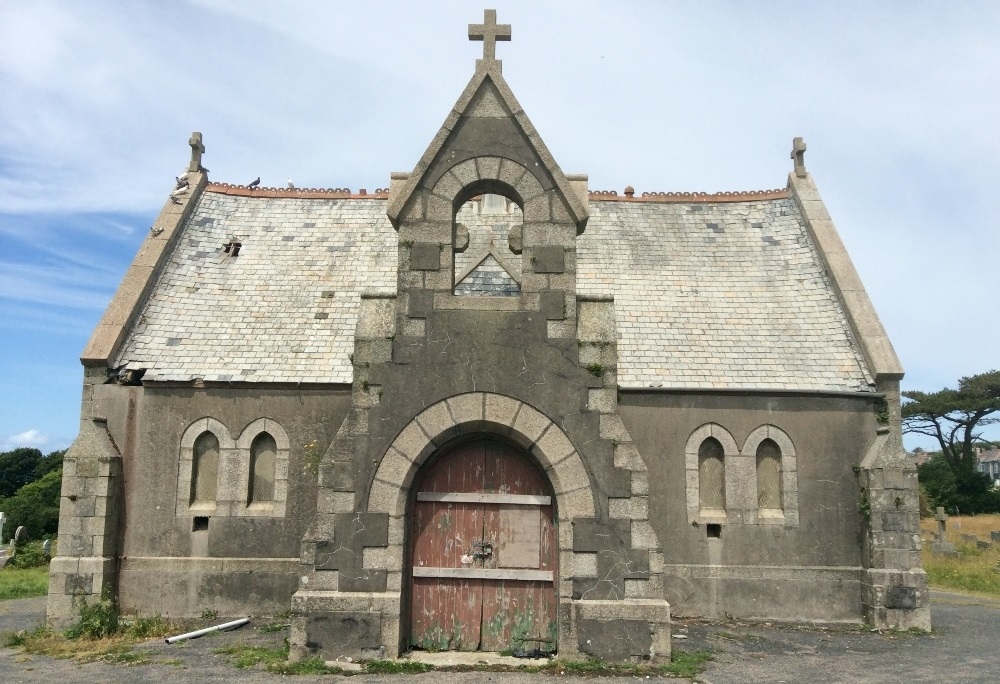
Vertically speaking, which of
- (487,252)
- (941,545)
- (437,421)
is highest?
(487,252)

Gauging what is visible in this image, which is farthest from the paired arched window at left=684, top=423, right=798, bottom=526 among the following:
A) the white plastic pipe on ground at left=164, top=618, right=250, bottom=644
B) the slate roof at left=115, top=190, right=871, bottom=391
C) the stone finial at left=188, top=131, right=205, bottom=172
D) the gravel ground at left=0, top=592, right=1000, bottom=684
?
the stone finial at left=188, top=131, right=205, bottom=172

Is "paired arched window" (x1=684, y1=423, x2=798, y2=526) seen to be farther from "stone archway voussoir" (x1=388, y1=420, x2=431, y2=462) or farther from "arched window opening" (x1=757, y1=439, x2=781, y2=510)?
"stone archway voussoir" (x1=388, y1=420, x2=431, y2=462)

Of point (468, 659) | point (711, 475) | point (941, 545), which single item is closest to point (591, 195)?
point (711, 475)

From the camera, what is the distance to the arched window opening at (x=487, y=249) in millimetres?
16141

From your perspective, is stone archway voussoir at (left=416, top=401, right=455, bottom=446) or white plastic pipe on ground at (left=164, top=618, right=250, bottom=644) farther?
white plastic pipe on ground at (left=164, top=618, right=250, bottom=644)

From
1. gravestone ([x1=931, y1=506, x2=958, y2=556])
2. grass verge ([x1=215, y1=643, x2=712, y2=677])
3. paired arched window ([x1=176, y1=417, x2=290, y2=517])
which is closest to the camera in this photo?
grass verge ([x1=215, y1=643, x2=712, y2=677])

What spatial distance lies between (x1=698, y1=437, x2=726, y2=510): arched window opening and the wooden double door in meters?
5.69

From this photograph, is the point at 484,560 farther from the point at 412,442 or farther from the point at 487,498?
the point at 412,442

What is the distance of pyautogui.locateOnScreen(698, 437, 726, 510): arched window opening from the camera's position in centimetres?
1488

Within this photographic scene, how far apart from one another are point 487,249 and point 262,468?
668 cm

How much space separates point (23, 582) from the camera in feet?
65.9

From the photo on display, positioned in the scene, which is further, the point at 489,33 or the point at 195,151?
the point at 195,151

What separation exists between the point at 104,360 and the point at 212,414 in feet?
7.25

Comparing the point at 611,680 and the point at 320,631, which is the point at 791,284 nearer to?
the point at 611,680
